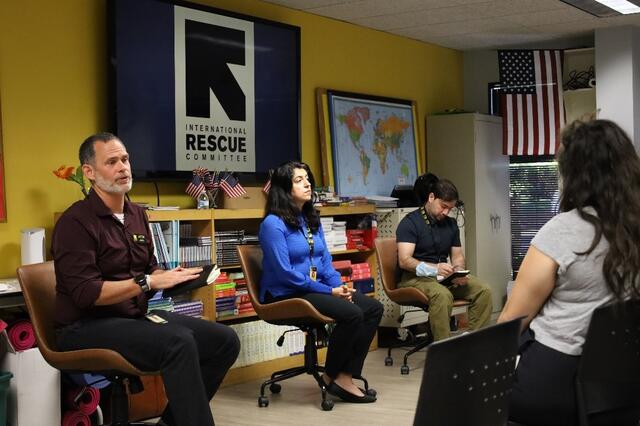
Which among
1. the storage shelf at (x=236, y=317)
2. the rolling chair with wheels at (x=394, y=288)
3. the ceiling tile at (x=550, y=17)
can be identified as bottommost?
the storage shelf at (x=236, y=317)

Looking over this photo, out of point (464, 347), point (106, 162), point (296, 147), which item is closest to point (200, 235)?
point (296, 147)

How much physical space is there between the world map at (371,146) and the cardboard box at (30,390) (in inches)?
128

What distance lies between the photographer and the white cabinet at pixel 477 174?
313 inches

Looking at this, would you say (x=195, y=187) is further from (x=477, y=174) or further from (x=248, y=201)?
(x=477, y=174)

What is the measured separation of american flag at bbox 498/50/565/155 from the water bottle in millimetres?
3681

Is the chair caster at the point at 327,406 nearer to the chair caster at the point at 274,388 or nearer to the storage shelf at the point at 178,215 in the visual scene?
the chair caster at the point at 274,388

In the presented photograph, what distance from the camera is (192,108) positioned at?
221 inches

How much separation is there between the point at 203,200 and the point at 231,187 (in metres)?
0.21

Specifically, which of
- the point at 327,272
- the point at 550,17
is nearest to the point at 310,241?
the point at 327,272

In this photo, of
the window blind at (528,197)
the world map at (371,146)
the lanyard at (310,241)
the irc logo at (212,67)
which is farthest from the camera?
the window blind at (528,197)

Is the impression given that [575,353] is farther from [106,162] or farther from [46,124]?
[46,124]

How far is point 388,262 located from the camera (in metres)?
6.04

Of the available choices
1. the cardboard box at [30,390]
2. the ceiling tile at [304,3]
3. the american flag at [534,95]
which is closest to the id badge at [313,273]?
the cardboard box at [30,390]

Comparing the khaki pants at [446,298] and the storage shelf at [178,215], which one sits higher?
the storage shelf at [178,215]
